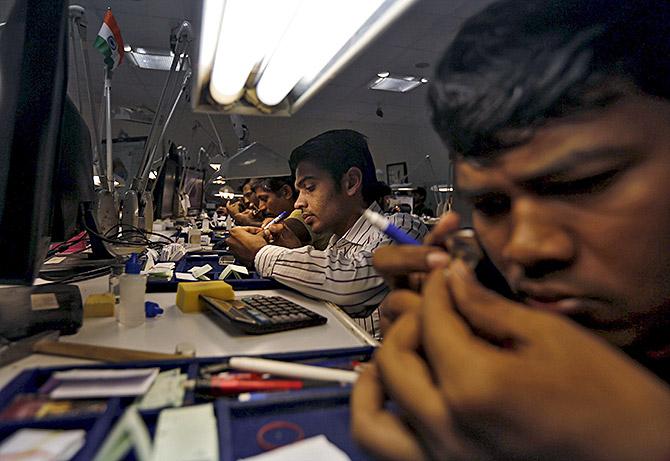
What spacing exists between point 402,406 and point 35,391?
1.27 feet

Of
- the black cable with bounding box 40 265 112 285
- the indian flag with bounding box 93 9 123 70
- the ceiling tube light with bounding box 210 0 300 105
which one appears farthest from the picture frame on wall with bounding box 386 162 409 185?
the black cable with bounding box 40 265 112 285

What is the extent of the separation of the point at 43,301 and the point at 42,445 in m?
0.35

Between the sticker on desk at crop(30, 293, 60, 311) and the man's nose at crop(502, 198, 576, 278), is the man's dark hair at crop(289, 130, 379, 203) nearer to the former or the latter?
the sticker on desk at crop(30, 293, 60, 311)

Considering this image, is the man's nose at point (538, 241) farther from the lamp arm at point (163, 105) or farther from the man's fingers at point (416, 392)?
the lamp arm at point (163, 105)

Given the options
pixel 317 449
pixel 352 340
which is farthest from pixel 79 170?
pixel 317 449

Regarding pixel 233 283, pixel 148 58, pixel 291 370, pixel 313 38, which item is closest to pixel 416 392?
pixel 291 370

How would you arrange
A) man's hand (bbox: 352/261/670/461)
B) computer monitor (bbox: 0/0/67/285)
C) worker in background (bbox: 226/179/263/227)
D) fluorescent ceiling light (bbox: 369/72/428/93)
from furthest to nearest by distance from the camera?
fluorescent ceiling light (bbox: 369/72/428/93) → worker in background (bbox: 226/179/263/227) → computer monitor (bbox: 0/0/67/285) → man's hand (bbox: 352/261/670/461)

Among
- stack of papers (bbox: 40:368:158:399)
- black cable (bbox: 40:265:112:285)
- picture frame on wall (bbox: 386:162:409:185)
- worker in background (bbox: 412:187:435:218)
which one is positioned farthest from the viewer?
picture frame on wall (bbox: 386:162:409:185)

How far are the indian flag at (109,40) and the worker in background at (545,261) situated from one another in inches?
44.8

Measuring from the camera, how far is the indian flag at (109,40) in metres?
1.18

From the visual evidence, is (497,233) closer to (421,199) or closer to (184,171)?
(184,171)

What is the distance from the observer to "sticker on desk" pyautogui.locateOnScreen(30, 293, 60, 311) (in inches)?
23.8

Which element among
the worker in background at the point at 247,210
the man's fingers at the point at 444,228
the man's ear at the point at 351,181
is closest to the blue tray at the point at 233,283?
the man's ear at the point at 351,181

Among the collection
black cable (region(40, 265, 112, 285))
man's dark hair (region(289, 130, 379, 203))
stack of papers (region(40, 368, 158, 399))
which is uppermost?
man's dark hair (region(289, 130, 379, 203))
